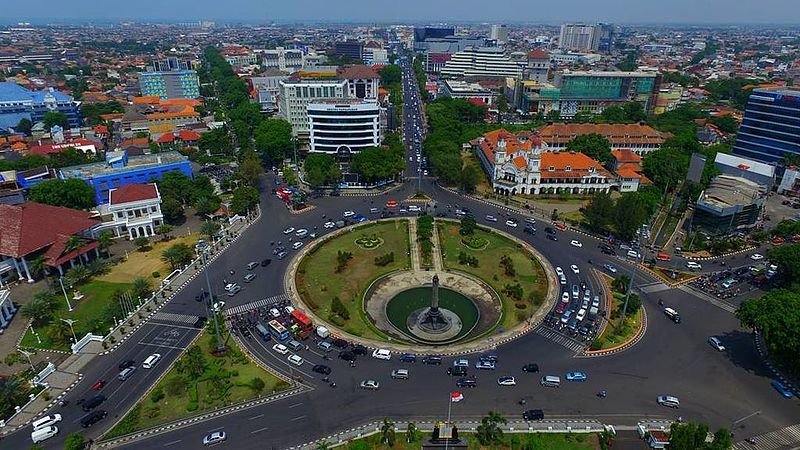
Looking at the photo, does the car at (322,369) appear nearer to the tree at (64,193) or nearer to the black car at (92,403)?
the black car at (92,403)

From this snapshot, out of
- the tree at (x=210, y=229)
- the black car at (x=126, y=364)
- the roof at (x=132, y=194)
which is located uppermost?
the roof at (x=132, y=194)

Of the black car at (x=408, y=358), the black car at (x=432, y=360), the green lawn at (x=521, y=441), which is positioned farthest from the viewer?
the black car at (x=408, y=358)

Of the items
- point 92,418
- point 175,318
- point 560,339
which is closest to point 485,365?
point 560,339

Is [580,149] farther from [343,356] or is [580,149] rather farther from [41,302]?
[41,302]

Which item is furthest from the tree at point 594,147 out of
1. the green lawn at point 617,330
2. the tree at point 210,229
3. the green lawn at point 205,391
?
the green lawn at point 205,391

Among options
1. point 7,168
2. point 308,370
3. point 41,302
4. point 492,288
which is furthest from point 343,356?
point 7,168

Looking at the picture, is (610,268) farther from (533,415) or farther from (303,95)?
(303,95)

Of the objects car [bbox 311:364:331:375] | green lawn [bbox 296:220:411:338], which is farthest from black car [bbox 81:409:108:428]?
green lawn [bbox 296:220:411:338]
